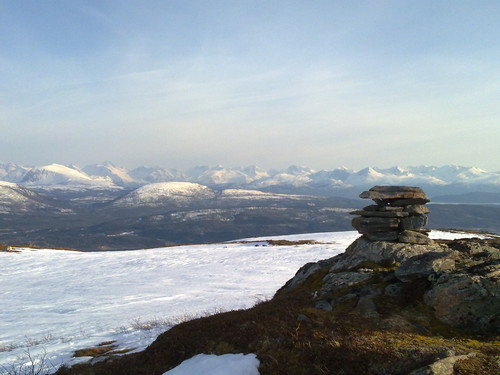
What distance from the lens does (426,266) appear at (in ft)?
49.8

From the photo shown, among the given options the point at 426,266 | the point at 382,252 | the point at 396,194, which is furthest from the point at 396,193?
the point at 426,266

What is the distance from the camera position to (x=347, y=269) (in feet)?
63.1

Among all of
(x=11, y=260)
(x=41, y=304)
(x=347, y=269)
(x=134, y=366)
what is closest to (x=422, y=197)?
(x=347, y=269)

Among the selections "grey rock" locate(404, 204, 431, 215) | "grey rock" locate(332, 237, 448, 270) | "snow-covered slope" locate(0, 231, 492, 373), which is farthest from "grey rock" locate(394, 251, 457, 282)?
"snow-covered slope" locate(0, 231, 492, 373)

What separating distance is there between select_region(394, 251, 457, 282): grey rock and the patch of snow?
8782mm

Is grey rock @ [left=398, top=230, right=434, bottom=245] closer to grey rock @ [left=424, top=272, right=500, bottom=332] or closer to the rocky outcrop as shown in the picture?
the rocky outcrop

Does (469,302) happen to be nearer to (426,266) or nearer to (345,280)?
(426,266)

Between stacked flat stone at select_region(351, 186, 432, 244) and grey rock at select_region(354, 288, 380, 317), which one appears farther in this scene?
stacked flat stone at select_region(351, 186, 432, 244)

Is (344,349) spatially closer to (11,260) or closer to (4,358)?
(4,358)

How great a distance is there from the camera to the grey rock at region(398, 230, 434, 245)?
66.1ft

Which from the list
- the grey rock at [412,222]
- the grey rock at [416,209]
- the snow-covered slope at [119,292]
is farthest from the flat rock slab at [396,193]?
the snow-covered slope at [119,292]

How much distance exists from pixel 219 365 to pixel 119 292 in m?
28.7

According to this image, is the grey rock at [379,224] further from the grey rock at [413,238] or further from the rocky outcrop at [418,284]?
the rocky outcrop at [418,284]

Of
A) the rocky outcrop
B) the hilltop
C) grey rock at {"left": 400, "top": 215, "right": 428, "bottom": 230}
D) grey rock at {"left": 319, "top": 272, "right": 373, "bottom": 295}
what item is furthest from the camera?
grey rock at {"left": 400, "top": 215, "right": 428, "bottom": 230}
